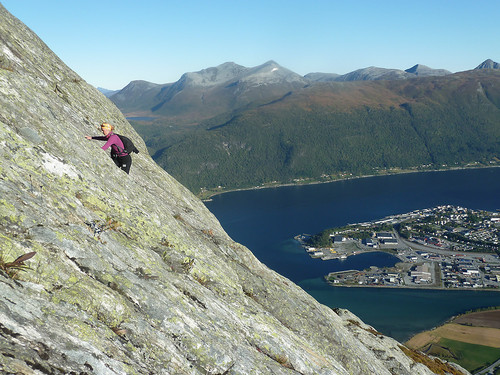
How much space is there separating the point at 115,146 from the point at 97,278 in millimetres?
7227

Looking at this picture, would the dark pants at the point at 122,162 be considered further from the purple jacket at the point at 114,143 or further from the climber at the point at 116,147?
the purple jacket at the point at 114,143

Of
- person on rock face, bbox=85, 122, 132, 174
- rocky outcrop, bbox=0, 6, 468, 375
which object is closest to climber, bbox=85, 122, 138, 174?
person on rock face, bbox=85, 122, 132, 174

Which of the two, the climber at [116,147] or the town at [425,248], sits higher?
the climber at [116,147]

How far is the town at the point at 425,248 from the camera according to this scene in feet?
390

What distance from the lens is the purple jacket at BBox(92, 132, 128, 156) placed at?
14.4m

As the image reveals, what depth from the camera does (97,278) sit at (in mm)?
9648

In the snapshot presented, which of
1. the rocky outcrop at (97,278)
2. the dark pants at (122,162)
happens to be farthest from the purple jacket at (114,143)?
the rocky outcrop at (97,278)

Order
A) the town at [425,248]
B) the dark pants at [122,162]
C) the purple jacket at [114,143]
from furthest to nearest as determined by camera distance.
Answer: the town at [425,248]
the dark pants at [122,162]
the purple jacket at [114,143]

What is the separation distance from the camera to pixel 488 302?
10350cm

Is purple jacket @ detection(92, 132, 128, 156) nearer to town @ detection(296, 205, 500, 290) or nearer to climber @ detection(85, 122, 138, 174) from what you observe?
climber @ detection(85, 122, 138, 174)

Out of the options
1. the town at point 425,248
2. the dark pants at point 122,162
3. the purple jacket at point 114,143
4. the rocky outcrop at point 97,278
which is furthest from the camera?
the town at point 425,248

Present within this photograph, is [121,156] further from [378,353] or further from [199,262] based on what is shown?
[378,353]

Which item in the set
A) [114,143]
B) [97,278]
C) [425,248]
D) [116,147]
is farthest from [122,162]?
[425,248]

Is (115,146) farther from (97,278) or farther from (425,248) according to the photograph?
(425,248)
